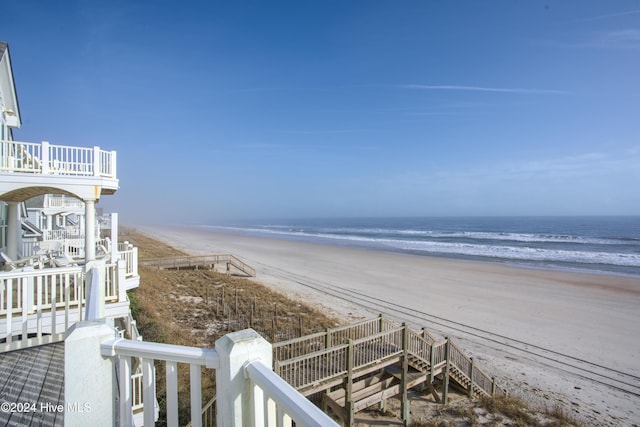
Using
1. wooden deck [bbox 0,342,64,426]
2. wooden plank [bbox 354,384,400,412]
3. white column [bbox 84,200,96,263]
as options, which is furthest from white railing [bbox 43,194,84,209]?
wooden plank [bbox 354,384,400,412]

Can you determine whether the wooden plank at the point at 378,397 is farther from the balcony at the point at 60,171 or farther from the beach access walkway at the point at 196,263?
the beach access walkway at the point at 196,263

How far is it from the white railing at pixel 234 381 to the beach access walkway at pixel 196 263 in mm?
25973

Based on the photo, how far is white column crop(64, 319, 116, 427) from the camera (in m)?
2.14

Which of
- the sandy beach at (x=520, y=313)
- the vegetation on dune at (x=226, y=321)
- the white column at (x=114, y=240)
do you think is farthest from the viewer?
the sandy beach at (x=520, y=313)

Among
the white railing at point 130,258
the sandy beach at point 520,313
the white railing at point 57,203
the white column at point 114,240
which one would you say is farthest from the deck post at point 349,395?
the white railing at point 57,203

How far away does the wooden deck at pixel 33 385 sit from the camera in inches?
123

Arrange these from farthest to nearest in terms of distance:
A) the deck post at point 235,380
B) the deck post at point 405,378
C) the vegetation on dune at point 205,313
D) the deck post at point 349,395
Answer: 1. the vegetation on dune at point 205,313
2. the deck post at point 405,378
3. the deck post at point 349,395
4. the deck post at point 235,380

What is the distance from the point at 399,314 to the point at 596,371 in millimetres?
8157

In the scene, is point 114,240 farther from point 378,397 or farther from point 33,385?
point 378,397

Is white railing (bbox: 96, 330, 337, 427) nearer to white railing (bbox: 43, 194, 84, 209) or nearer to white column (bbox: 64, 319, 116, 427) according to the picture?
white column (bbox: 64, 319, 116, 427)

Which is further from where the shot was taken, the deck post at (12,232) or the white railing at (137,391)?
the deck post at (12,232)

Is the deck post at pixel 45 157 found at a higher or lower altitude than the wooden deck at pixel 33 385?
higher

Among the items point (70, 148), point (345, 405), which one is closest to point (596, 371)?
point (345, 405)

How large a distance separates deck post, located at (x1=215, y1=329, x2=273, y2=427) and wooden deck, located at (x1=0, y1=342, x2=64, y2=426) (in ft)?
7.85
